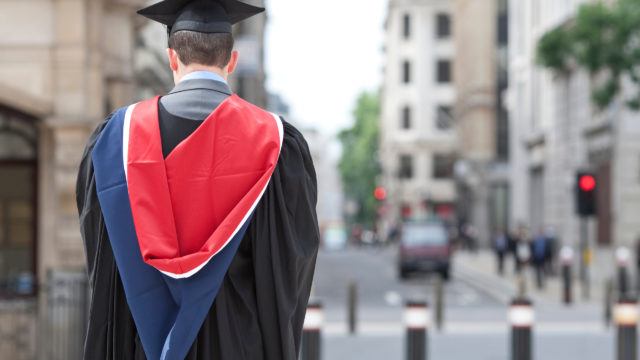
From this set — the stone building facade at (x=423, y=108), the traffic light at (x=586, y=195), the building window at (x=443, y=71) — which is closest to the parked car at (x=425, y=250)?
the traffic light at (x=586, y=195)

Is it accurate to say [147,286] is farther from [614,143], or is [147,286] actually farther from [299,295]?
[614,143]

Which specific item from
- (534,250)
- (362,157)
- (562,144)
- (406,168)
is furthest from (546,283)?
(362,157)

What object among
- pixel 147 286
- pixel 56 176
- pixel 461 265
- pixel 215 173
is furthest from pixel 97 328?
pixel 461 265

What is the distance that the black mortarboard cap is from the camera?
393cm

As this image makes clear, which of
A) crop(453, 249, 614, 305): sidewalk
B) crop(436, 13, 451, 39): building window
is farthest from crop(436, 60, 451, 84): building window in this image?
crop(453, 249, 614, 305): sidewalk

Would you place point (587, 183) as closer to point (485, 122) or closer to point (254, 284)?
point (254, 284)

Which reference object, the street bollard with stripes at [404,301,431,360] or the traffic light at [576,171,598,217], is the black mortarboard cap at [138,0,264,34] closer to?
the street bollard with stripes at [404,301,431,360]

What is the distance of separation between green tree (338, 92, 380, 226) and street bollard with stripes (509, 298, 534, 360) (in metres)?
99.9

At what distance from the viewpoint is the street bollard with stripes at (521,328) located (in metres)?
10.7

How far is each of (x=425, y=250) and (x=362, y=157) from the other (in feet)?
265

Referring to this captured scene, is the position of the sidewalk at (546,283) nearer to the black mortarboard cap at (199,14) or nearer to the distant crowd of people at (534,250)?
the distant crowd of people at (534,250)

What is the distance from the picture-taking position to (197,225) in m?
3.78

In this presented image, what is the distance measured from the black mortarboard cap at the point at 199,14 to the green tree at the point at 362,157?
351 feet

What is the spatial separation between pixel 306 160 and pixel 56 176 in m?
10.7
